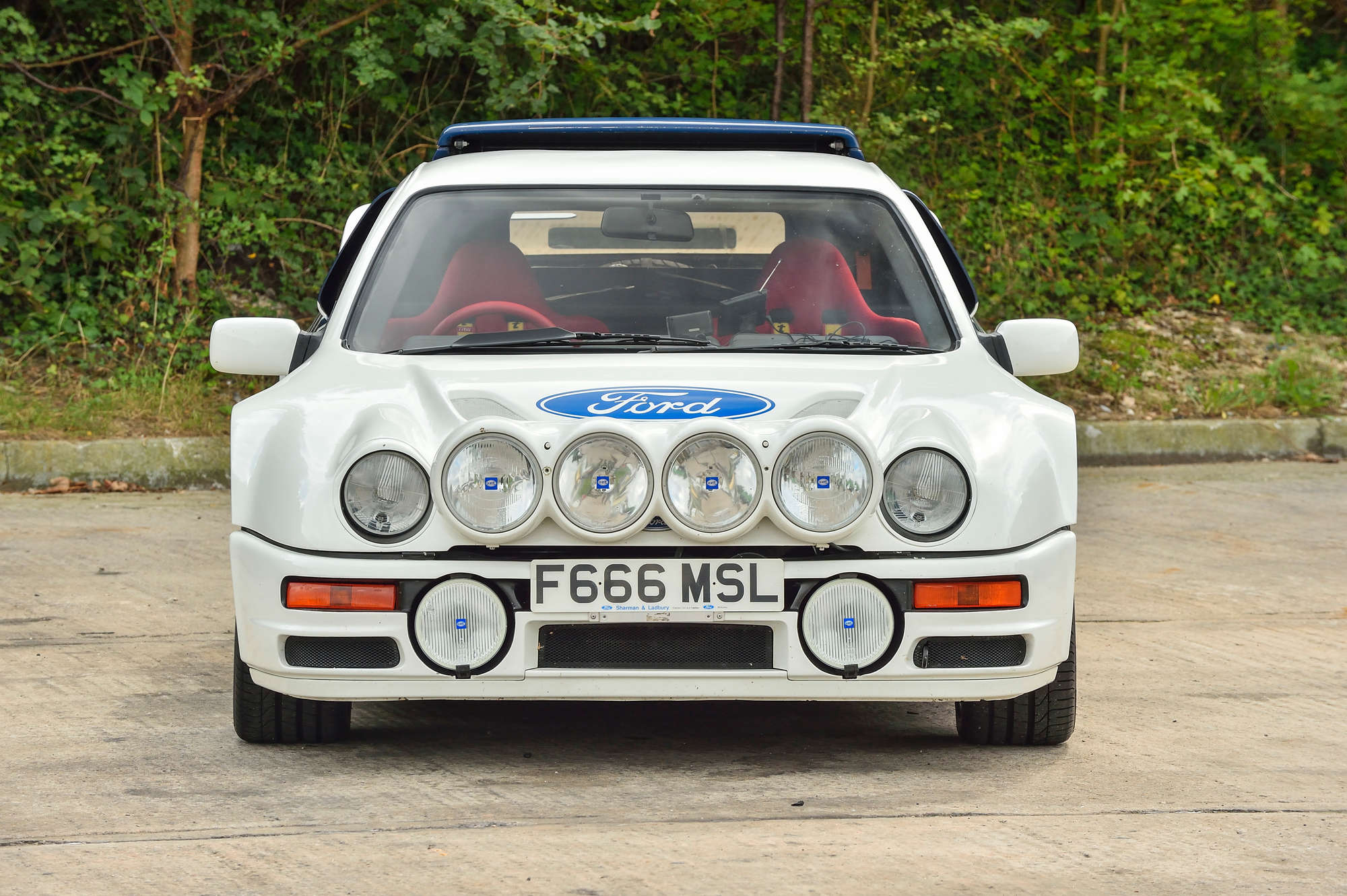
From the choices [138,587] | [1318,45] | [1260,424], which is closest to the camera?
[138,587]

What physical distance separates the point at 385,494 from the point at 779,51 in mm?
9134

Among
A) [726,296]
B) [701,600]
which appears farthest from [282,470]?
[726,296]

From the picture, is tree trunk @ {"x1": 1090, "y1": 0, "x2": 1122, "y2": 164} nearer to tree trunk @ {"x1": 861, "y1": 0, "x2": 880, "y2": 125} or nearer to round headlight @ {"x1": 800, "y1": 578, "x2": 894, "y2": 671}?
tree trunk @ {"x1": 861, "y1": 0, "x2": 880, "y2": 125}

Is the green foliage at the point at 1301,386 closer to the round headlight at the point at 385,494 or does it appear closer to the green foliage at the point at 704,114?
the green foliage at the point at 704,114

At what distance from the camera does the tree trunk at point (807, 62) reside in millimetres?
11383

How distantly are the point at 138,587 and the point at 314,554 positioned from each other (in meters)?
2.96

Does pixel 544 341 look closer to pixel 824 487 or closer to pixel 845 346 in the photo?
pixel 845 346

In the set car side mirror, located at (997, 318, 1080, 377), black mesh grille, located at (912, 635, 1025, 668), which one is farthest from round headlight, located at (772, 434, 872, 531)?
car side mirror, located at (997, 318, 1080, 377)

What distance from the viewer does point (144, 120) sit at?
1021 cm

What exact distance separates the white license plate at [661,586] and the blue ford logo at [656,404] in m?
0.31

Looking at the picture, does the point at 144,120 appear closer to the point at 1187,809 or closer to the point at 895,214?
the point at 895,214

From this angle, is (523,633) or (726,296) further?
(726,296)

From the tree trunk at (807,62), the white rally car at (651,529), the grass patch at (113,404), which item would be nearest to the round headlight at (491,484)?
the white rally car at (651,529)

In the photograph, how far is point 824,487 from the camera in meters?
3.30
